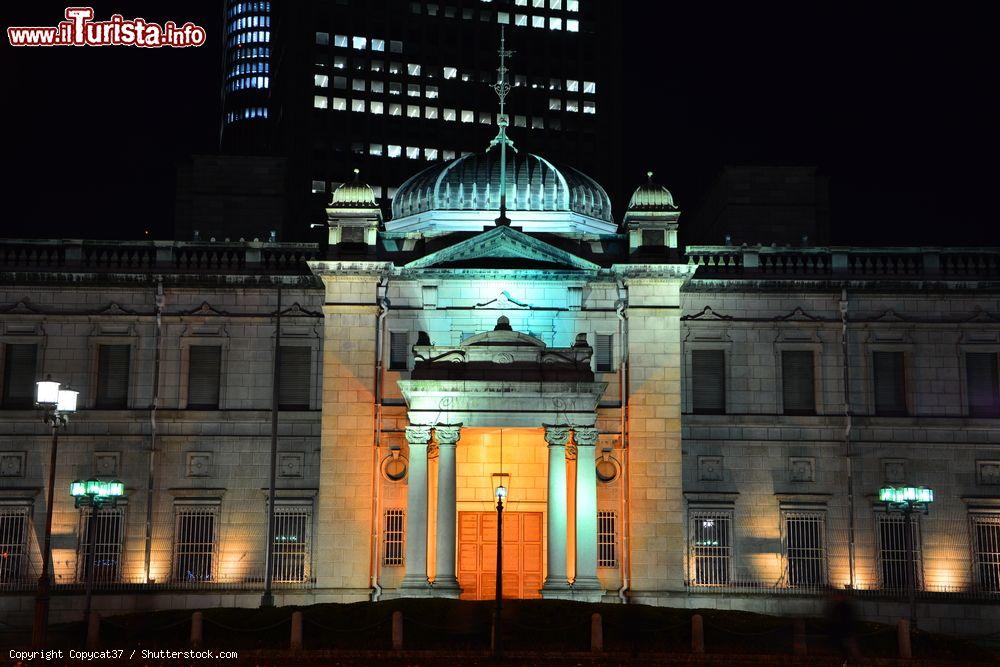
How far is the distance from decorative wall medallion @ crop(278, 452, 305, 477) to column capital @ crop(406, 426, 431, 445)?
219 inches

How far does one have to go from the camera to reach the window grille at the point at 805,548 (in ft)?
140

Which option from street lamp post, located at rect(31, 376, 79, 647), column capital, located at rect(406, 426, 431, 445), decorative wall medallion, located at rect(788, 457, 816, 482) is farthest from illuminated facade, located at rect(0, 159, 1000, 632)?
street lamp post, located at rect(31, 376, 79, 647)

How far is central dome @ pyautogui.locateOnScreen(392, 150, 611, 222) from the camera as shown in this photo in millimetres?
46969

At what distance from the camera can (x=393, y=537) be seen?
42250 mm

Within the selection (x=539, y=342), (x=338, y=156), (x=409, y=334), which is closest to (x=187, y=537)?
(x=409, y=334)

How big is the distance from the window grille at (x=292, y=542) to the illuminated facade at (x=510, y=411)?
8 cm

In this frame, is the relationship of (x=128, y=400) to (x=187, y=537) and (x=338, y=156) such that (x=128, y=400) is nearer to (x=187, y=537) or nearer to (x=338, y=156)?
(x=187, y=537)

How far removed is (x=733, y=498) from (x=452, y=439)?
10693 millimetres

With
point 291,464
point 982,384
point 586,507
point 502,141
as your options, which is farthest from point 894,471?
point 291,464

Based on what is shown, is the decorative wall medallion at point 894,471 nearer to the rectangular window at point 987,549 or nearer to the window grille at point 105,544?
the rectangular window at point 987,549

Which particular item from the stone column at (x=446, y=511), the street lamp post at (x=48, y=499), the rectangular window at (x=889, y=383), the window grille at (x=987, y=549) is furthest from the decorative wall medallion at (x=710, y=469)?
the street lamp post at (x=48, y=499)

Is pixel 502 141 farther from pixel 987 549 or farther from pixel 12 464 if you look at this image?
pixel 987 549

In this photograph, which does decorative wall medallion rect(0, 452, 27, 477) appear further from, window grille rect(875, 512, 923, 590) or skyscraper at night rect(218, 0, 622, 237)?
skyscraper at night rect(218, 0, 622, 237)

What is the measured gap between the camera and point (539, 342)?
40.9m
